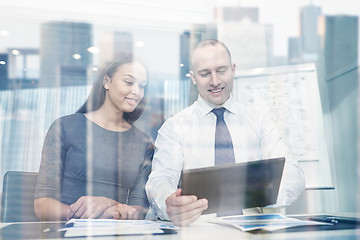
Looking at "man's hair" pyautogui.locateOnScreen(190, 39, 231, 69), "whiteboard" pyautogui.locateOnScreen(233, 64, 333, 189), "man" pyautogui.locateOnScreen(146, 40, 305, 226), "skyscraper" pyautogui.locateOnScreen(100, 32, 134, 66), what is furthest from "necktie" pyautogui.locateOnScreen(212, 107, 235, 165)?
"skyscraper" pyautogui.locateOnScreen(100, 32, 134, 66)

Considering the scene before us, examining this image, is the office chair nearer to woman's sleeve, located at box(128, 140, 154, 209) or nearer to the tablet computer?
woman's sleeve, located at box(128, 140, 154, 209)

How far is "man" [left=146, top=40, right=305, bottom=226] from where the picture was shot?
4.83 ft

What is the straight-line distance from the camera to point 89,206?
141 centimetres

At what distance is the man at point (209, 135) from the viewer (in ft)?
4.83

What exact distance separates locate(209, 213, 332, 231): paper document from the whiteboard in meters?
0.54

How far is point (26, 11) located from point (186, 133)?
0.93 metres

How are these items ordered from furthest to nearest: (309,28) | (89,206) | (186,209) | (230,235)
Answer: (309,28) < (89,206) < (186,209) < (230,235)

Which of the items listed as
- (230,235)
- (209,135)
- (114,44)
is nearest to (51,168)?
(114,44)

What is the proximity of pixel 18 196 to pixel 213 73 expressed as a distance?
A: 109 cm

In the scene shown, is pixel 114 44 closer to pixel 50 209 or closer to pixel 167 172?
pixel 167 172

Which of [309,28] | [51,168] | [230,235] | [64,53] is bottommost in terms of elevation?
[230,235]

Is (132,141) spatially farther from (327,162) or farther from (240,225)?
(327,162)

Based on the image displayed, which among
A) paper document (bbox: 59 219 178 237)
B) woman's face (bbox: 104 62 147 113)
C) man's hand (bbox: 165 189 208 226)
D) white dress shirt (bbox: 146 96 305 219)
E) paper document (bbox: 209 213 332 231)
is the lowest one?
paper document (bbox: 209 213 332 231)

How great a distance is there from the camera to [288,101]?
1.69 meters
